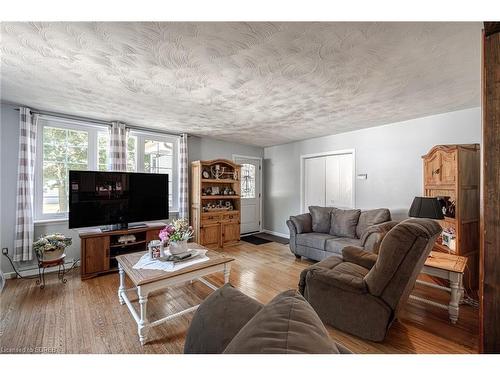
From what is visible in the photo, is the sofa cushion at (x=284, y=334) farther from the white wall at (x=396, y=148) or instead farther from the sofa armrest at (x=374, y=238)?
the white wall at (x=396, y=148)

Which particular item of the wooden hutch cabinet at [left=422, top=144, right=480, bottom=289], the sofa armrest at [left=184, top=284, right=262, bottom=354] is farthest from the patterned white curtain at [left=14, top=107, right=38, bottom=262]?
the wooden hutch cabinet at [left=422, top=144, right=480, bottom=289]

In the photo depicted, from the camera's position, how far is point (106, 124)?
11.8 ft

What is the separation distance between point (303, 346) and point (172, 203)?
428 centimetres

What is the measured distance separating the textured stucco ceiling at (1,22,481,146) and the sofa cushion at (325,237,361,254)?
1.94m

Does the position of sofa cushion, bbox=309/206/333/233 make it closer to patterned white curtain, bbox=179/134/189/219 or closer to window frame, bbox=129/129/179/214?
→ patterned white curtain, bbox=179/134/189/219

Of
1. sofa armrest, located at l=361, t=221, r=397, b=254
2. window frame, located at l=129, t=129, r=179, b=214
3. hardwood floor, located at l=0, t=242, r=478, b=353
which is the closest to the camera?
hardwood floor, located at l=0, t=242, r=478, b=353

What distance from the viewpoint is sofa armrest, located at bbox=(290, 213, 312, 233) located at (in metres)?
3.90

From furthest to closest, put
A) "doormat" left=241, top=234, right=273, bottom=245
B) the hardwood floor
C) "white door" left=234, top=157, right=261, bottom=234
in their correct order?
"white door" left=234, top=157, right=261, bottom=234
"doormat" left=241, top=234, right=273, bottom=245
the hardwood floor

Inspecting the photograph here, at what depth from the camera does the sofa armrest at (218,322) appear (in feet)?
2.80

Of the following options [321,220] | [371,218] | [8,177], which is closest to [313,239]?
[321,220]

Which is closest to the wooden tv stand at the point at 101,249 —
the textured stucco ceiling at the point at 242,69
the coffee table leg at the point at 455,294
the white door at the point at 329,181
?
the textured stucco ceiling at the point at 242,69

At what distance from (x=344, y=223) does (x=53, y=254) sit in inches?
167

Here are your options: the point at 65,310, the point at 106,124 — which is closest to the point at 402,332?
the point at 65,310
